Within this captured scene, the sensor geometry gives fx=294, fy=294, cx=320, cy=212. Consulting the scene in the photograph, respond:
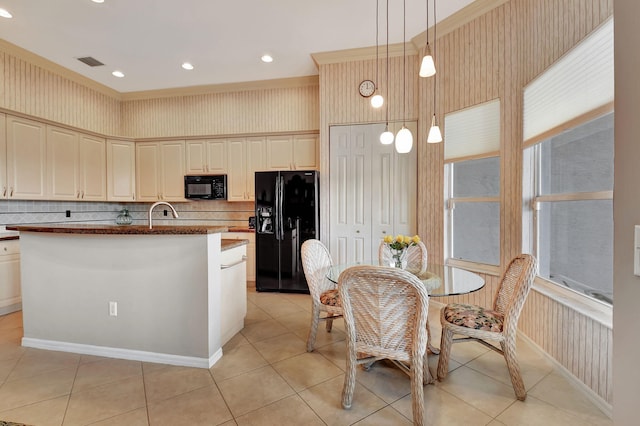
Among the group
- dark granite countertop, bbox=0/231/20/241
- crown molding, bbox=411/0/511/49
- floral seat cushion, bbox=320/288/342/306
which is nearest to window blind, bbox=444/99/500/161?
crown molding, bbox=411/0/511/49

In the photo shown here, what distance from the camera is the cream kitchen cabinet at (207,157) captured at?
4.90m

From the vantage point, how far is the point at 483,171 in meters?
3.15

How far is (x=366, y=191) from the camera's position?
3.99m

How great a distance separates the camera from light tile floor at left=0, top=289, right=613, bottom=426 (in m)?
1.71

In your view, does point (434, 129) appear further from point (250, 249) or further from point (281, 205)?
point (250, 249)

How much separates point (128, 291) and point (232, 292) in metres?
0.82

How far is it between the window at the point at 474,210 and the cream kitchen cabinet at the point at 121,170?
4983 millimetres

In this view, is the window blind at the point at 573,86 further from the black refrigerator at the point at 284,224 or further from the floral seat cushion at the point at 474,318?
the black refrigerator at the point at 284,224

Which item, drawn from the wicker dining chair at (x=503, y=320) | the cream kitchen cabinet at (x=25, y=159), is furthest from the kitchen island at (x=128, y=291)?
the wicker dining chair at (x=503, y=320)

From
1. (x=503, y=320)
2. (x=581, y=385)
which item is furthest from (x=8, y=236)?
(x=581, y=385)

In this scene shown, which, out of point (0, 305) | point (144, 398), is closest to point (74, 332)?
point (144, 398)

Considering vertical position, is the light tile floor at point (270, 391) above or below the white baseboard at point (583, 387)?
below

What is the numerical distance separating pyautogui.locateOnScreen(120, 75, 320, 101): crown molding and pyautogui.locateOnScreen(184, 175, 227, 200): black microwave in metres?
1.45

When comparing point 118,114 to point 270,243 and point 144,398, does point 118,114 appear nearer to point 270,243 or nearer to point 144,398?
point 270,243
